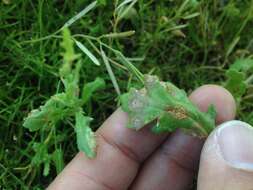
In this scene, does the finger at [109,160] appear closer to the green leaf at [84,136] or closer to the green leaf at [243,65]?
the green leaf at [84,136]

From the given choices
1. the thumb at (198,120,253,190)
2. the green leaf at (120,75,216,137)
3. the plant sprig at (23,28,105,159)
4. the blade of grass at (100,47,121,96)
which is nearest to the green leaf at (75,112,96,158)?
the plant sprig at (23,28,105,159)

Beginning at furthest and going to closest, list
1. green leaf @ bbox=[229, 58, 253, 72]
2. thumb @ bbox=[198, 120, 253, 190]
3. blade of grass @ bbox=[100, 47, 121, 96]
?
green leaf @ bbox=[229, 58, 253, 72]
blade of grass @ bbox=[100, 47, 121, 96]
thumb @ bbox=[198, 120, 253, 190]

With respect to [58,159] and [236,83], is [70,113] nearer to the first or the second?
[58,159]

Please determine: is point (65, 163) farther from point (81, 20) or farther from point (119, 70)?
point (81, 20)

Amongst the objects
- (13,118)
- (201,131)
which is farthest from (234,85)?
(13,118)

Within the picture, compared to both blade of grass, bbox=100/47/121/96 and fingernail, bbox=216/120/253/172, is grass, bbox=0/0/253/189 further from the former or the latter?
fingernail, bbox=216/120/253/172

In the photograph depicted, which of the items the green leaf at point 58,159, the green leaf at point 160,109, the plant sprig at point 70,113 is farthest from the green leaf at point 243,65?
the green leaf at point 58,159
